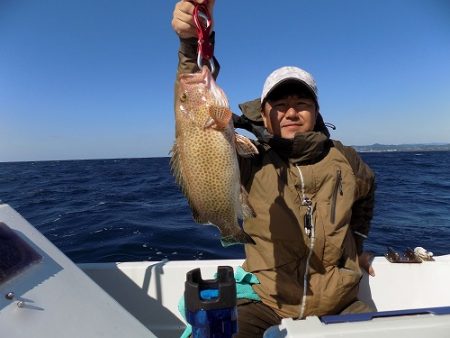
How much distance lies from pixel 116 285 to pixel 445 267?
3.32 meters

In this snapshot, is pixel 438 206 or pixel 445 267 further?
pixel 438 206

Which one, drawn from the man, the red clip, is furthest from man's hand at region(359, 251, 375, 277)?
the red clip

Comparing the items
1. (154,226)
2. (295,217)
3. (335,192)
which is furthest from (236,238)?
(154,226)

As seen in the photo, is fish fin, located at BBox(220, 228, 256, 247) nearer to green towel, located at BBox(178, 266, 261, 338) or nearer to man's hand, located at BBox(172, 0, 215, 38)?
green towel, located at BBox(178, 266, 261, 338)

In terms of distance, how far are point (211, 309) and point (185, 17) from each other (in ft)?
4.87

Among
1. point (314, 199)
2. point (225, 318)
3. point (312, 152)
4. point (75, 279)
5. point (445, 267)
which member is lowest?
point (445, 267)

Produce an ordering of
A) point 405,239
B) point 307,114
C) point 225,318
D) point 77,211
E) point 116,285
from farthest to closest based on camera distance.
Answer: point 77,211
point 405,239
point 116,285
point 307,114
point 225,318

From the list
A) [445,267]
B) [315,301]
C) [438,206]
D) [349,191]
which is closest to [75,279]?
[315,301]

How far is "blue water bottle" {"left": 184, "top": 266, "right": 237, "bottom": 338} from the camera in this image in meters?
1.36

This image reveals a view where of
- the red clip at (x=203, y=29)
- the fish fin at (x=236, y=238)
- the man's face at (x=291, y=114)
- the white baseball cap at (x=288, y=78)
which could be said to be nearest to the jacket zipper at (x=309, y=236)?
the man's face at (x=291, y=114)

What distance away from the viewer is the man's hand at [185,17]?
182 cm

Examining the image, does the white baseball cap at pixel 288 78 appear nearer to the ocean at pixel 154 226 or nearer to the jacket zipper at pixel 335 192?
the jacket zipper at pixel 335 192

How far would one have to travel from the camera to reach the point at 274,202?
256 centimetres

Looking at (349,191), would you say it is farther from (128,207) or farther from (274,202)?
(128,207)
